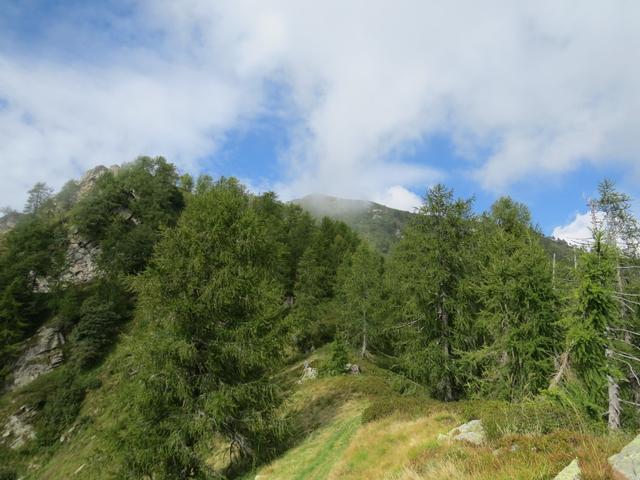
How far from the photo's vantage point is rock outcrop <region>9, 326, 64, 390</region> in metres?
42.0

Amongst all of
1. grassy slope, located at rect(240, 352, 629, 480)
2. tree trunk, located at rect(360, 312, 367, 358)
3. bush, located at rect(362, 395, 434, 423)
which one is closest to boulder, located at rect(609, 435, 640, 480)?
grassy slope, located at rect(240, 352, 629, 480)

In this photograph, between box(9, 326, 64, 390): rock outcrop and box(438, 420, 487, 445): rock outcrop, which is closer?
box(438, 420, 487, 445): rock outcrop

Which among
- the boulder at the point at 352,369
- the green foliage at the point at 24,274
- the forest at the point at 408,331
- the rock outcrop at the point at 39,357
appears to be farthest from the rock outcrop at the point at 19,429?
the boulder at the point at 352,369

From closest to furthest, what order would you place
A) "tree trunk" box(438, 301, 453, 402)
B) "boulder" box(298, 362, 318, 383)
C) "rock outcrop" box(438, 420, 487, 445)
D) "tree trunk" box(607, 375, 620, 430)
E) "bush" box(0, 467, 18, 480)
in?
"rock outcrop" box(438, 420, 487, 445) < "tree trunk" box(607, 375, 620, 430) < "tree trunk" box(438, 301, 453, 402) < "boulder" box(298, 362, 318, 383) < "bush" box(0, 467, 18, 480)

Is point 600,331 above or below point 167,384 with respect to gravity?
above

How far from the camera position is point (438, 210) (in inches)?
818

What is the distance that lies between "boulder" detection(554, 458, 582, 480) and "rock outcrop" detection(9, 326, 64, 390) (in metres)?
52.4

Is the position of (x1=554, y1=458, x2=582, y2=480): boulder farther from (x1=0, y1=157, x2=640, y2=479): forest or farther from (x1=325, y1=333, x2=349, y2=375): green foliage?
(x1=325, y1=333, x2=349, y2=375): green foliage

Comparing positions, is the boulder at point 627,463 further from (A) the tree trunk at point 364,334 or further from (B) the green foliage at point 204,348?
(A) the tree trunk at point 364,334

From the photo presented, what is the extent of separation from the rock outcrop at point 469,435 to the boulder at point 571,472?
278 centimetres

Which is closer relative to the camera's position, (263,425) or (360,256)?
(263,425)

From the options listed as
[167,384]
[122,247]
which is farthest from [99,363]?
[167,384]

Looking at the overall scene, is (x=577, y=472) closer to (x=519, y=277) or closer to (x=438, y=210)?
(x=519, y=277)

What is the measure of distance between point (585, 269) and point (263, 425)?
13.4 metres
